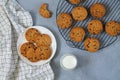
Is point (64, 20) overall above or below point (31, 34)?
above

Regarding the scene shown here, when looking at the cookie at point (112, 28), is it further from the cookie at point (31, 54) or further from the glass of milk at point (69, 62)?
the cookie at point (31, 54)

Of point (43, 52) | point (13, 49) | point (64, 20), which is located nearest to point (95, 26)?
point (64, 20)

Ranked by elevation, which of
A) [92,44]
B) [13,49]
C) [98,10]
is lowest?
[13,49]

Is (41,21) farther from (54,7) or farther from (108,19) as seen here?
(108,19)

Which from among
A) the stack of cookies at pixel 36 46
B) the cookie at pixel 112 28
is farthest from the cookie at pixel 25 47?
the cookie at pixel 112 28

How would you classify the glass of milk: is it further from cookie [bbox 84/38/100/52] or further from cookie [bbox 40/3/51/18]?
cookie [bbox 40/3/51/18]

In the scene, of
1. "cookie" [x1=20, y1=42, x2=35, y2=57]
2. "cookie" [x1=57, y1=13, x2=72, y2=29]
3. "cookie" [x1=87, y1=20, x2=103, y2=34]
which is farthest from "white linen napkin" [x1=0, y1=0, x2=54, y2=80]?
"cookie" [x1=87, y1=20, x2=103, y2=34]

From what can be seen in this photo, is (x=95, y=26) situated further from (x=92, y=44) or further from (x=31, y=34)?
(x=31, y=34)
